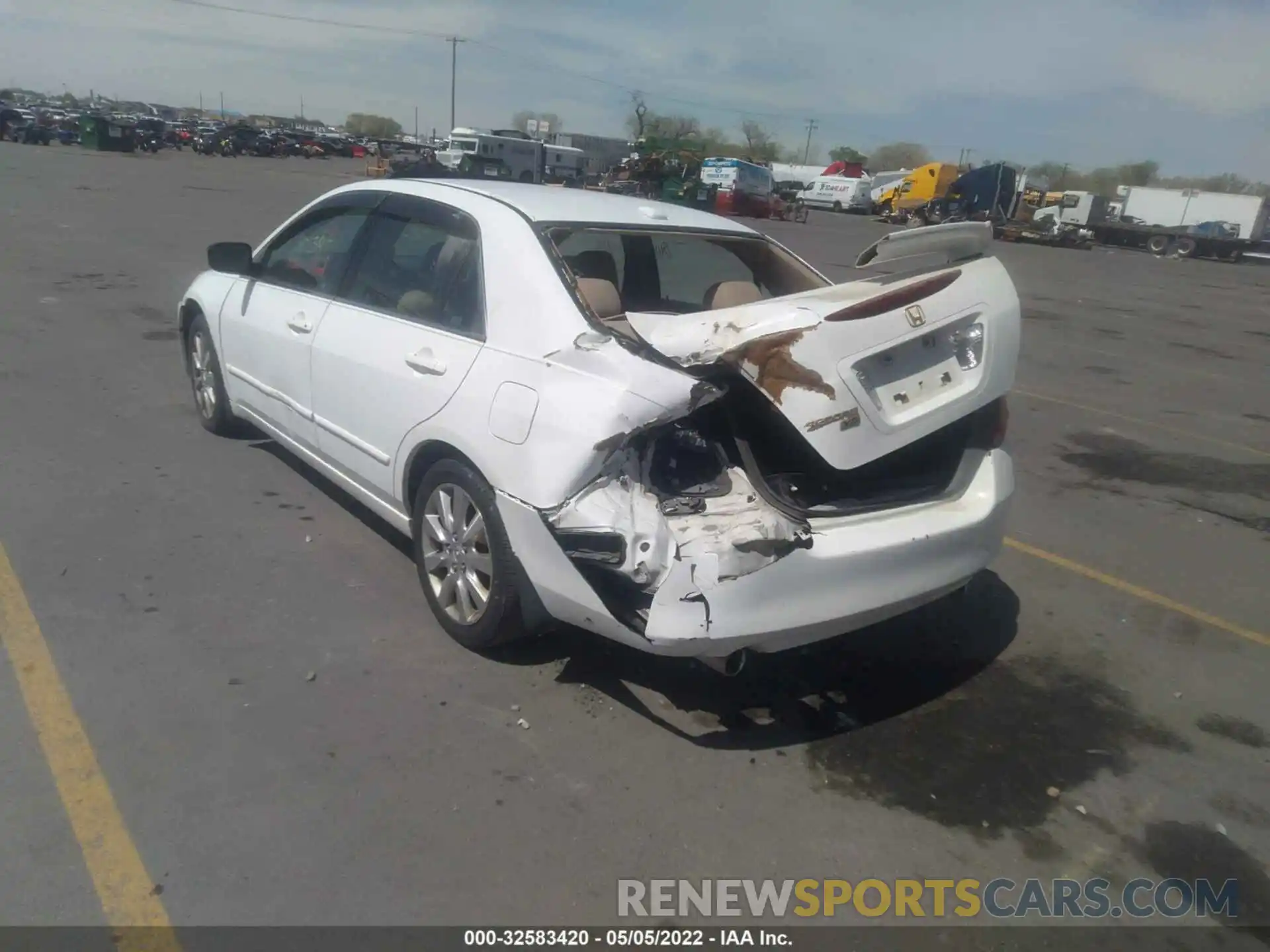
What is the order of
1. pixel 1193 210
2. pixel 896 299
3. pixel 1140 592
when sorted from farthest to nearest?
pixel 1193 210 < pixel 1140 592 < pixel 896 299

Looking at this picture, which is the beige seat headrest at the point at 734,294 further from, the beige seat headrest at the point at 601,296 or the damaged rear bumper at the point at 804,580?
the damaged rear bumper at the point at 804,580

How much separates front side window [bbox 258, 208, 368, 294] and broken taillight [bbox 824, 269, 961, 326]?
8.29ft

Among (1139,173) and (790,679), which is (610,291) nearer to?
(790,679)

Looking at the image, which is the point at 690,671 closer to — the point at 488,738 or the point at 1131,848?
the point at 488,738

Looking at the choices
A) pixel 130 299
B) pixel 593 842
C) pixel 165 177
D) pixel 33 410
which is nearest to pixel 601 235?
pixel 593 842

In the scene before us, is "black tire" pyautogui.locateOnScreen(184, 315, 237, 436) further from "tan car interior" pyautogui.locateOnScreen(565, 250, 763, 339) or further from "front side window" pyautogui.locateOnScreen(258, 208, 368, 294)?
"tan car interior" pyautogui.locateOnScreen(565, 250, 763, 339)

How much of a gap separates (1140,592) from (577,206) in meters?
3.41

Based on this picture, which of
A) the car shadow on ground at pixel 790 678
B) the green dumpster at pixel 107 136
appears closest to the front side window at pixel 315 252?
the car shadow on ground at pixel 790 678

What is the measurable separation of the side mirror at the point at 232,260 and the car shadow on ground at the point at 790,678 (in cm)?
284

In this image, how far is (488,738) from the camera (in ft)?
10.5

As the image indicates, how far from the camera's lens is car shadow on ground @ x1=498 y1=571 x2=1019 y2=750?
11.2ft

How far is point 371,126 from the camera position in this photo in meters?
142

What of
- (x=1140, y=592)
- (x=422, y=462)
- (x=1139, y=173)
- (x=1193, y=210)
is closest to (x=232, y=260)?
(x=422, y=462)

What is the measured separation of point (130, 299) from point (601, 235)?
26.8 ft
